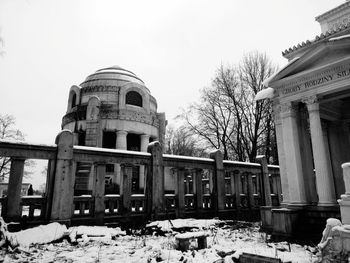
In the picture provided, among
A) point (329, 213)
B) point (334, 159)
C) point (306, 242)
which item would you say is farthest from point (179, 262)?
point (334, 159)

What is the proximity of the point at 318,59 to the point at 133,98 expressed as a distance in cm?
1741

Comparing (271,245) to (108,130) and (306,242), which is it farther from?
(108,130)

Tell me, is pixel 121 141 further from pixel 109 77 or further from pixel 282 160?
pixel 282 160

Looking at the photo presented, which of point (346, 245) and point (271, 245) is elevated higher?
point (346, 245)

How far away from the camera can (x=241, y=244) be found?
25.6 ft

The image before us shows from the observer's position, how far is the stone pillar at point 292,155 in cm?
942

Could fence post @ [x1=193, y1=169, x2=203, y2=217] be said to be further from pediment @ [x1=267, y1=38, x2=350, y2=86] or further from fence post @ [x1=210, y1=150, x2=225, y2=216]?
pediment @ [x1=267, y1=38, x2=350, y2=86]

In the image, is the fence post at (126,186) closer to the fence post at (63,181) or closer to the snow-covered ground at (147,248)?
the snow-covered ground at (147,248)

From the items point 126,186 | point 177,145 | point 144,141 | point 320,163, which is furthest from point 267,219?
point 177,145

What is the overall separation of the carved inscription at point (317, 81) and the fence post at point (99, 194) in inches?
320

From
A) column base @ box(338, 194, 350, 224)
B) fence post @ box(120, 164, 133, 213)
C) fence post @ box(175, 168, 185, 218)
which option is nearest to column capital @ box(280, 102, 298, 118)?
column base @ box(338, 194, 350, 224)

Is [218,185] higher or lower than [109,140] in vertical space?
lower

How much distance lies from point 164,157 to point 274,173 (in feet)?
33.2

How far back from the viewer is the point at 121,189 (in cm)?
1191
